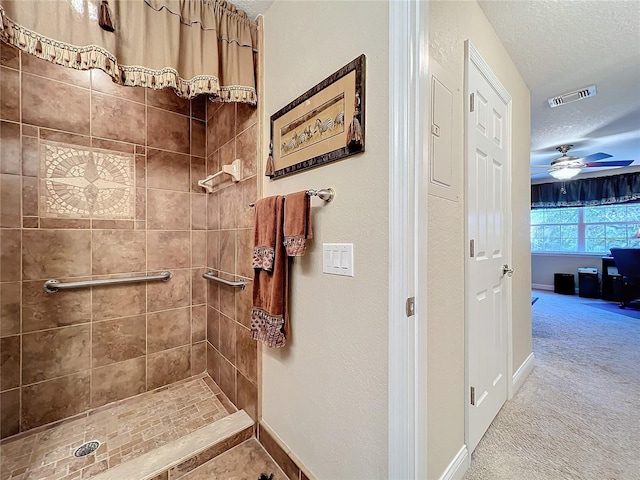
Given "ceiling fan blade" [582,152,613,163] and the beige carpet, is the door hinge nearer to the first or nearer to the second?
the beige carpet

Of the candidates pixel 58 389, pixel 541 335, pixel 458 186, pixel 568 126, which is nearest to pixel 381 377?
pixel 458 186

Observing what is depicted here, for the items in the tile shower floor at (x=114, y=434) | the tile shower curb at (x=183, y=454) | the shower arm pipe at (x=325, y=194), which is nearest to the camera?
the shower arm pipe at (x=325, y=194)

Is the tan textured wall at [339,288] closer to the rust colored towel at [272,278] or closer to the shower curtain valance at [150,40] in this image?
the rust colored towel at [272,278]

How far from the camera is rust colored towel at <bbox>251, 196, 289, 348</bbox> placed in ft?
3.86

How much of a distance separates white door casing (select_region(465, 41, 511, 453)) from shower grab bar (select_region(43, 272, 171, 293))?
2.08 metres

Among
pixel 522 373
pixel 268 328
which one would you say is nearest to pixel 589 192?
pixel 522 373

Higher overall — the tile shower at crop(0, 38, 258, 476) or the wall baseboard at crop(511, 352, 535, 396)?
the tile shower at crop(0, 38, 258, 476)

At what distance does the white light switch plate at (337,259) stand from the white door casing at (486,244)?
2.21 ft

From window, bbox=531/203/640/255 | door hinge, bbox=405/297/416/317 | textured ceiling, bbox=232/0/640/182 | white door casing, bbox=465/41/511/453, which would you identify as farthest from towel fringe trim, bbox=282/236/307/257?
window, bbox=531/203/640/255

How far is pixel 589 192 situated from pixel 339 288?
6.62 meters

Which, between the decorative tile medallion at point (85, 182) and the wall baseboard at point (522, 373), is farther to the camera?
the wall baseboard at point (522, 373)

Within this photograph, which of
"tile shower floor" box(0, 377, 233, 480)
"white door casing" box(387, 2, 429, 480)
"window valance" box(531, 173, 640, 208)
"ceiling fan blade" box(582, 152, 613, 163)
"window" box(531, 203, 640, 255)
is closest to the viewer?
"white door casing" box(387, 2, 429, 480)

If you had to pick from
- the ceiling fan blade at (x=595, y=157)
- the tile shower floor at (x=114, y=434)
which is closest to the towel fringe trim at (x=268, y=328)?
the tile shower floor at (x=114, y=434)

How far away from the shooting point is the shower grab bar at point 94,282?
1.58m
